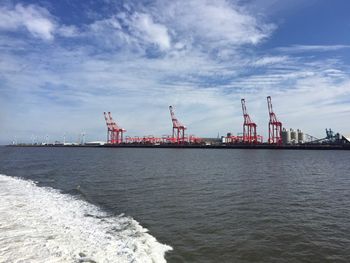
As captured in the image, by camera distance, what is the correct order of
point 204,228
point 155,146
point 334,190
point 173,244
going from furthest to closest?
point 155,146 < point 334,190 < point 204,228 < point 173,244

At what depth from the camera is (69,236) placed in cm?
980

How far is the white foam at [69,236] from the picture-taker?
8156mm

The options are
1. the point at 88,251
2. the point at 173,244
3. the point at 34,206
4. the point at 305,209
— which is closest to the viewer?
the point at 88,251

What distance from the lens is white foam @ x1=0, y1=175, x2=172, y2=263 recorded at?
816cm

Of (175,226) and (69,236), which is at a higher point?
(69,236)

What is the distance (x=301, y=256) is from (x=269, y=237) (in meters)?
1.75

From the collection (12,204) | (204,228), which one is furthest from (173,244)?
(12,204)

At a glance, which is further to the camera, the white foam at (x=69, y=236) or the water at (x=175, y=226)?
the water at (x=175, y=226)

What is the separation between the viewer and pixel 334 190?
2159 centimetres

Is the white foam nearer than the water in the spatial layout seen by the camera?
Yes

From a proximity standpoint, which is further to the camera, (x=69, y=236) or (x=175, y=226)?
(x=175, y=226)

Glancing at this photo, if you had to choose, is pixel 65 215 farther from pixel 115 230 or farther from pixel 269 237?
pixel 269 237

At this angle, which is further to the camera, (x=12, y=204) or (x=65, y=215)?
(x=12, y=204)

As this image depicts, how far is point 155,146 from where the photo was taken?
172375 millimetres
